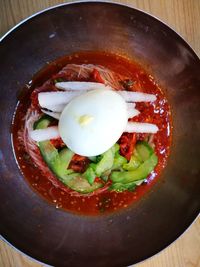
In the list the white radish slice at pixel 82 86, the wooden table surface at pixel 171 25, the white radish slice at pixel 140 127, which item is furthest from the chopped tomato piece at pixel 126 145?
the wooden table surface at pixel 171 25

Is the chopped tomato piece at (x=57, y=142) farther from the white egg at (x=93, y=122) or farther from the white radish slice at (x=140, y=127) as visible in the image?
the white radish slice at (x=140, y=127)

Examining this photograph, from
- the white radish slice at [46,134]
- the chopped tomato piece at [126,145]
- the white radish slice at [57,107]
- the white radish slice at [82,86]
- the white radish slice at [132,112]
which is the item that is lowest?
the chopped tomato piece at [126,145]

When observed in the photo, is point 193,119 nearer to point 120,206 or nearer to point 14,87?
A: point 120,206

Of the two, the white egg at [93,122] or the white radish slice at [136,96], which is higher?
the white radish slice at [136,96]

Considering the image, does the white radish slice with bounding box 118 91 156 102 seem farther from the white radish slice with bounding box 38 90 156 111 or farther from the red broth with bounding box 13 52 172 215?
the white radish slice with bounding box 38 90 156 111

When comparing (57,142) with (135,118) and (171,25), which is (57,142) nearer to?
(135,118)

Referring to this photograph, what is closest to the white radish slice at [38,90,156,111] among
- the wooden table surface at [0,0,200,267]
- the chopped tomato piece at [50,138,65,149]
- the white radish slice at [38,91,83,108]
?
the white radish slice at [38,91,83,108]
